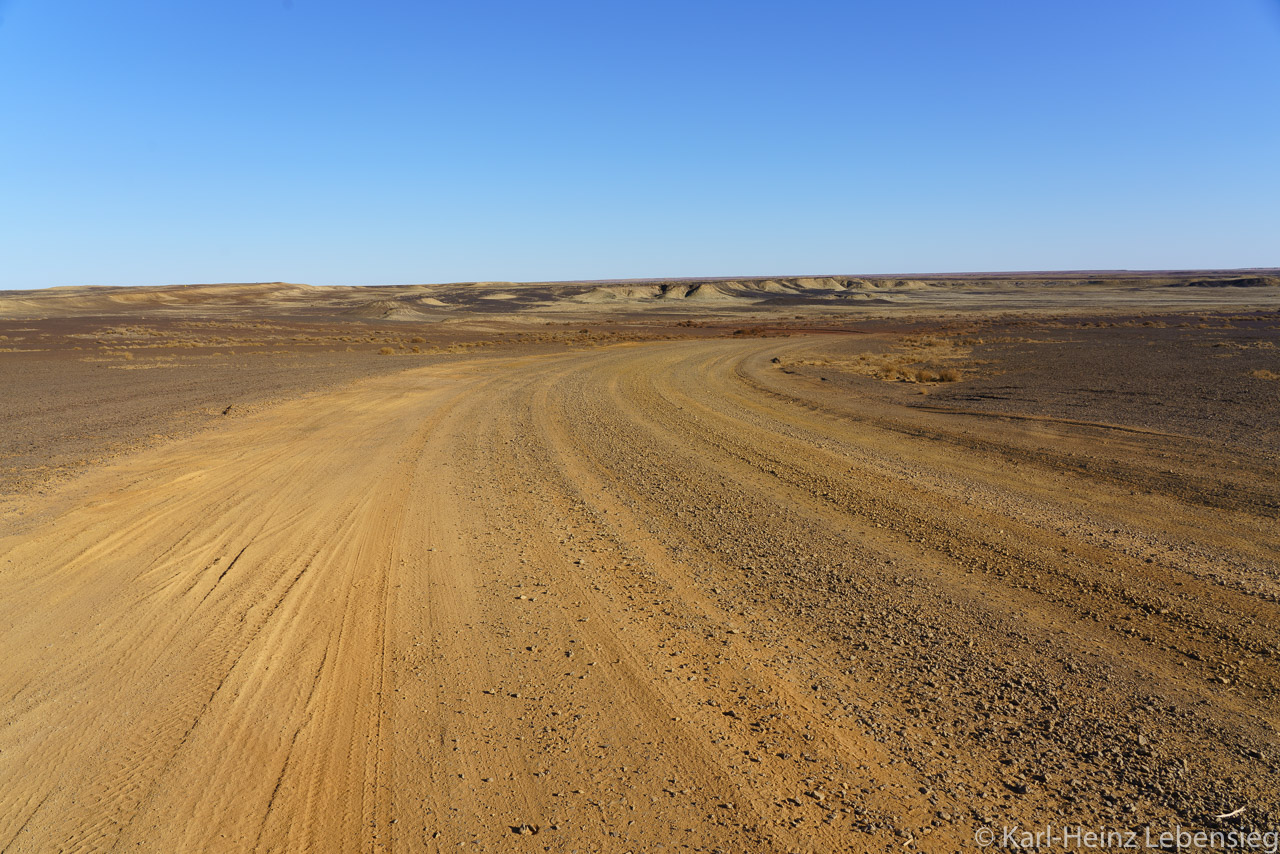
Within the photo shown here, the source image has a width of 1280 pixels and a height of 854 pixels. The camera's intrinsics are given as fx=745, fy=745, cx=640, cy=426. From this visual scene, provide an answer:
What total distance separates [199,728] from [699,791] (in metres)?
3.02

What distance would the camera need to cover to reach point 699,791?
3852 mm

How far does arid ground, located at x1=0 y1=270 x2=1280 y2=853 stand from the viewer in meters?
3.74

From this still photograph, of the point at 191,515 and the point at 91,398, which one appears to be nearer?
the point at 191,515

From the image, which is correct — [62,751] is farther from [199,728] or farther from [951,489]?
[951,489]

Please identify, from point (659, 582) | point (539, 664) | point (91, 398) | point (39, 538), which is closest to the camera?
point (539, 664)

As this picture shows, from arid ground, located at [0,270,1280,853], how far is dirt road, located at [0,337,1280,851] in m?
0.03

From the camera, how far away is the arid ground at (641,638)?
374 centimetres

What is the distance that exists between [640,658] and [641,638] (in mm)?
313

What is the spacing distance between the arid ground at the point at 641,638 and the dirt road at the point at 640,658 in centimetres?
3

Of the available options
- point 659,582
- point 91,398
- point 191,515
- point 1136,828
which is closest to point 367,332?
point 91,398

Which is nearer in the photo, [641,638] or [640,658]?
[640,658]

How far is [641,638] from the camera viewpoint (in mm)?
5602

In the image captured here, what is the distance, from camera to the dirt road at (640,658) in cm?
372

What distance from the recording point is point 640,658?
17.4 ft
